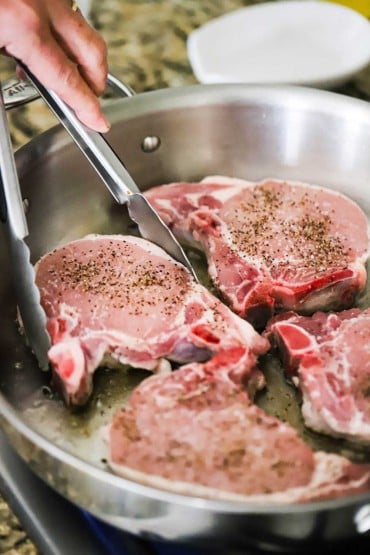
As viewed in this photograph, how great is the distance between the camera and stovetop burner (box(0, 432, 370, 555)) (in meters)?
1.02

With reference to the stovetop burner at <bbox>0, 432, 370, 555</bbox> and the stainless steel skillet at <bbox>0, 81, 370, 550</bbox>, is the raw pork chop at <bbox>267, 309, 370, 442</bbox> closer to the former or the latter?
the stainless steel skillet at <bbox>0, 81, 370, 550</bbox>

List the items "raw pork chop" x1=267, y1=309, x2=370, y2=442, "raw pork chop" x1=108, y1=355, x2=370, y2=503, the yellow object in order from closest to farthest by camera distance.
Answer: "raw pork chop" x1=108, y1=355, x2=370, y2=503 < "raw pork chop" x1=267, y1=309, x2=370, y2=442 < the yellow object

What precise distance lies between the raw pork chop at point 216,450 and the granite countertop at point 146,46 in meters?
0.90

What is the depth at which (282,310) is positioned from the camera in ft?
4.40

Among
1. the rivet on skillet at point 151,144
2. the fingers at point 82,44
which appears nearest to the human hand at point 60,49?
the fingers at point 82,44

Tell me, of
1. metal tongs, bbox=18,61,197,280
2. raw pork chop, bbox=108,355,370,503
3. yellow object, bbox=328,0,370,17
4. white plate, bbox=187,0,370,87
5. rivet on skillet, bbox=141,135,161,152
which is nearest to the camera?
raw pork chop, bbox=108,355,370,503

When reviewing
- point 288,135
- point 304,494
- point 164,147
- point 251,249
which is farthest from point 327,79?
point 304,494

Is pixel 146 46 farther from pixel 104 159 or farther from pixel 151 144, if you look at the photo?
pixel 104 159

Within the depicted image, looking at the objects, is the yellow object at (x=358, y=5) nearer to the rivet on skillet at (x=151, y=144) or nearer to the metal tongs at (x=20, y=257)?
the rivet on skillet at (x=151, y=144)

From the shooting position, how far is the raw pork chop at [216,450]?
989mm

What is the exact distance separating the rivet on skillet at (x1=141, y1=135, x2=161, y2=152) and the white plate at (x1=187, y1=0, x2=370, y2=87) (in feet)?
1.05

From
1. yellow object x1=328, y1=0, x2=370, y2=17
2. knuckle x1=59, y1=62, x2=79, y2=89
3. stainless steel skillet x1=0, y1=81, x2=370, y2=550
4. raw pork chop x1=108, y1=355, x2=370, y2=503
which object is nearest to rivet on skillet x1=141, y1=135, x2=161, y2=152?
stainless steel skillet x1=0, y1=81, x2=370, y2=550

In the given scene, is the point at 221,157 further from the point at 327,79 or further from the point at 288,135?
the point at 327,79

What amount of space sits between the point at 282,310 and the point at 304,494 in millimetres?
415
